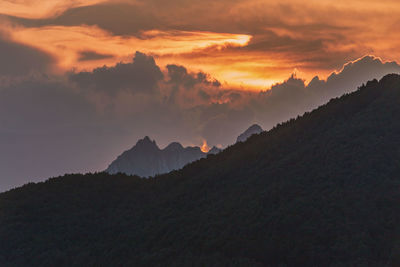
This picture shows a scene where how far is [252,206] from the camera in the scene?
3356 inches

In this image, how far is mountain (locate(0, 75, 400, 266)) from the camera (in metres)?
73.6

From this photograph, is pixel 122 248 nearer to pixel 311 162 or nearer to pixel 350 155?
pixel 311 162

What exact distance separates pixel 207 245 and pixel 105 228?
2528 centimetres

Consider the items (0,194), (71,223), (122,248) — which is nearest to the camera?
(122,248)

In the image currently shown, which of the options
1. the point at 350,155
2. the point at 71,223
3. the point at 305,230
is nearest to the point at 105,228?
the point at 71,223

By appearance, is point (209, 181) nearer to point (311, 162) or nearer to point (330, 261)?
point (311, 162)

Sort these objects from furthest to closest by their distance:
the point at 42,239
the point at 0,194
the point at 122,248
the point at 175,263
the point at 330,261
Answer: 1. the point at 0,194
2. the point at 42,239
3. the point at 122,248
4. the point at 175,263
5. the point at 330,261

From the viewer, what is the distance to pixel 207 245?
77750 millimetres

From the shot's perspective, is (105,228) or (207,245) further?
(105,228)

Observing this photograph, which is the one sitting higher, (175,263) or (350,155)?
(350,155)

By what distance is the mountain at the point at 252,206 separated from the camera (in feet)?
242

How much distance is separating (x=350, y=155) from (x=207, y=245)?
32744 millimetres

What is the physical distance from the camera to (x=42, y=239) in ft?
300

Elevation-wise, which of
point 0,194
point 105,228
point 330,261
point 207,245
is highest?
point 0,194
